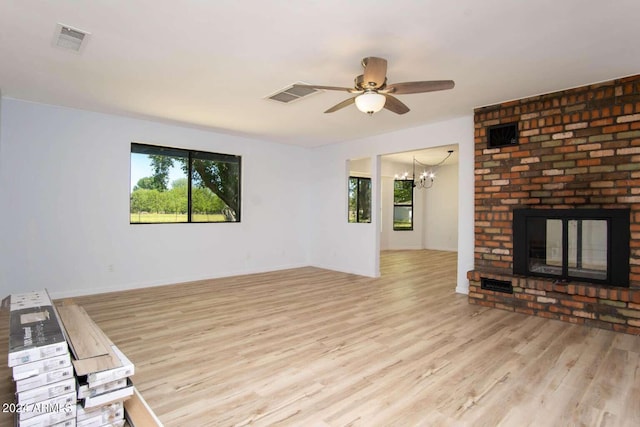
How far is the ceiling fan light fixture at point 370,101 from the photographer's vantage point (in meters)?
3.01

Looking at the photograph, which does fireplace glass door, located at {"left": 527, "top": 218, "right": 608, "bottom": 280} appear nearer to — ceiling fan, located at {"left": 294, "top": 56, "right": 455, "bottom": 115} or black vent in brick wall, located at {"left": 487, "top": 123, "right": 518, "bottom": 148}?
black vent in brick wall, located at {"left": 487, "top": 123, "right": 518, "bottom": 148}

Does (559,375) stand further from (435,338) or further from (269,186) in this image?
(269,186)

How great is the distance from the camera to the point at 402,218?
35.5 ft

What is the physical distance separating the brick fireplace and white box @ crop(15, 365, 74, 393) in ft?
14.3

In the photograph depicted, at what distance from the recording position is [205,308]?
167 inches

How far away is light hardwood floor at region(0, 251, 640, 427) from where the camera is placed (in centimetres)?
208

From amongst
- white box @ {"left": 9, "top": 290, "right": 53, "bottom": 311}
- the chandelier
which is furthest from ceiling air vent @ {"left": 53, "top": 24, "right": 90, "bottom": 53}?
the chandelier

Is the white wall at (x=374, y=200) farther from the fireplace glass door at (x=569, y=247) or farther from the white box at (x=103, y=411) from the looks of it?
the white box at (x=103, y=411)

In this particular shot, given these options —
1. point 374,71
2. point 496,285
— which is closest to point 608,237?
point 496,285

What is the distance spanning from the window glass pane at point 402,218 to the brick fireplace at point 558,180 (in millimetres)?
6056

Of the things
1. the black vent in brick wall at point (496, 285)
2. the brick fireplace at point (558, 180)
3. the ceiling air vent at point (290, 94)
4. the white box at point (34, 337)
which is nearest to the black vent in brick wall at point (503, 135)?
the brick fireplace at point (558, 180)

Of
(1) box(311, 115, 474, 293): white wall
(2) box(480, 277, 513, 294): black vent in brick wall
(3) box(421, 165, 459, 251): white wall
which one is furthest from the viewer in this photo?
(3) box(421, 165, 459, 251): white wall

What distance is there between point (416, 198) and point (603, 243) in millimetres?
7283

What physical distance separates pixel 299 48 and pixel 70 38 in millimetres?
1908
